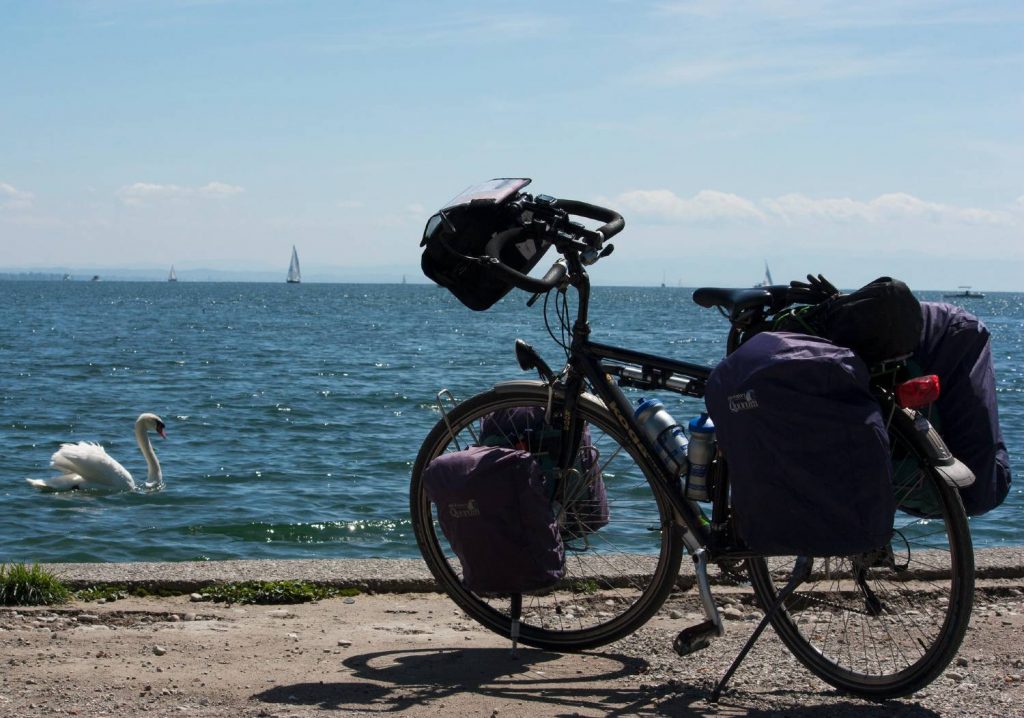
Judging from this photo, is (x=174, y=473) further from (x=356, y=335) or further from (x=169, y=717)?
(x=356, y=335)

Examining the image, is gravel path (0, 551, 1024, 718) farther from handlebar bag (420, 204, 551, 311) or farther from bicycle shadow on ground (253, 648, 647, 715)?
handlebar bag (420, 204, 551, 311)

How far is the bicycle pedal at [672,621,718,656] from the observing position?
13.5 feet

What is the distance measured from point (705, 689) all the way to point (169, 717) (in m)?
1.65

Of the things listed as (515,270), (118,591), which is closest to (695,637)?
(515,270)

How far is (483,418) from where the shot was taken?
4.73m

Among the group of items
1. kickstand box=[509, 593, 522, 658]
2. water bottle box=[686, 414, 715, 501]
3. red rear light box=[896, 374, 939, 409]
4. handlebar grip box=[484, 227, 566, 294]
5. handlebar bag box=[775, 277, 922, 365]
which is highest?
handlebar grip box=[484, 227, 566, 294]

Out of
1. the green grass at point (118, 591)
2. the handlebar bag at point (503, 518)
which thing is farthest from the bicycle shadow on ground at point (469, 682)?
the green grass at point (118, 591)

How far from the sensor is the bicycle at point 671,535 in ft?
12.7

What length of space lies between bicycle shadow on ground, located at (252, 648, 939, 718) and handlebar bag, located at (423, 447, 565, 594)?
29 cm

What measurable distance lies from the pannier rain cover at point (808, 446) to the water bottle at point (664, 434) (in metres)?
0.53

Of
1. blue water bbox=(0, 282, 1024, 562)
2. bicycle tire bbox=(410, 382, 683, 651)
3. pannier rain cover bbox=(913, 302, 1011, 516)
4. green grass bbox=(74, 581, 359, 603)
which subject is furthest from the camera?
blue water bbox=(0, 282, 1024, 562)

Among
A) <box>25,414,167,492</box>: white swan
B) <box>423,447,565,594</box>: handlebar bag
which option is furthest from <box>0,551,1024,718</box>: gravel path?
<box>25,414,167,492</box>: white swan

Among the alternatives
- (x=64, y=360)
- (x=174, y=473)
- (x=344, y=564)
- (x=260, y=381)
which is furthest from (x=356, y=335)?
(x=344, y=564)

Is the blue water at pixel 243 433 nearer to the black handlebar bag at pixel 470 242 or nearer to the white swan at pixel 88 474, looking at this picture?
the white swan at pixel 88 474
